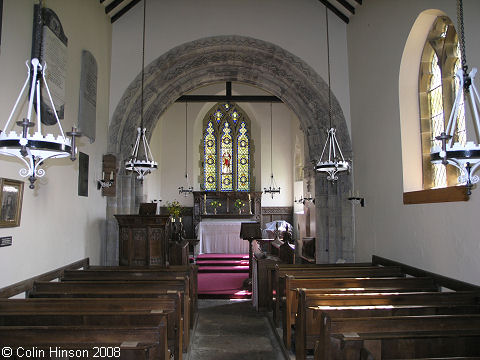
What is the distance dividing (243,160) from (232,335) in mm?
10181

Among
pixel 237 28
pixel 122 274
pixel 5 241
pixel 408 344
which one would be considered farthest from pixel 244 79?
pixel 408 344

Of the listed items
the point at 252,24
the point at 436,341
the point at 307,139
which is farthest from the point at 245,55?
the point at 436,341

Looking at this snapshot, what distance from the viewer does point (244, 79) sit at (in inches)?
344

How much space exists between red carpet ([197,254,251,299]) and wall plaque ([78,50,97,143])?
3.72 metres

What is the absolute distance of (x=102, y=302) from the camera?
324cm

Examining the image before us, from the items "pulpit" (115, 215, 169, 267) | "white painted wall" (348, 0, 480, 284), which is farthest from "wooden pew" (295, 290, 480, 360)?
"pulpit" (115, 215, 169, 267)

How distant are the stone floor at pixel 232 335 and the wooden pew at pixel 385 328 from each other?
2146 millimetres

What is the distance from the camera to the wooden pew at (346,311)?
9.98 ft

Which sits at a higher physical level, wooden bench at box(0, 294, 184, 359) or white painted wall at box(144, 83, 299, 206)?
white painted wall at box(144, 83, 299, 206)

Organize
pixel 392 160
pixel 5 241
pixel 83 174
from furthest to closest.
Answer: pixel 83 174, pixel 392 160, pixel 5 241

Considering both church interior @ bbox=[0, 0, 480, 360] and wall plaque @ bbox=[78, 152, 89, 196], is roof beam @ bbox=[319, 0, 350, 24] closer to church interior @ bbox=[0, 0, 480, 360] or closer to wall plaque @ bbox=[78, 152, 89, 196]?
church interior @ bbox=[0, 0, 480, 360]

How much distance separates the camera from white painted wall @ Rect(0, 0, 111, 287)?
152 inches

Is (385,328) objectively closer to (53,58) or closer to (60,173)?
(60,173)

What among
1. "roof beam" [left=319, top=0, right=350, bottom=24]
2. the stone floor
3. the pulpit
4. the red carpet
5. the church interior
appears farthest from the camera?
the red carpet
